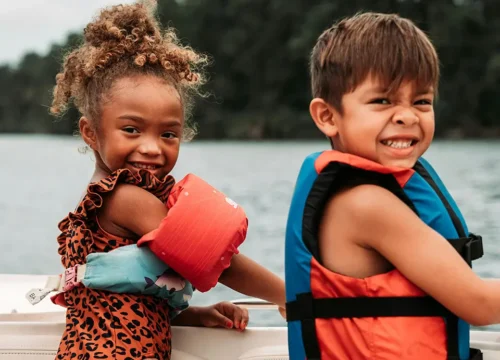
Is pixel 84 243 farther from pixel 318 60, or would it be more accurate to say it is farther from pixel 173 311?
pixel 318 60

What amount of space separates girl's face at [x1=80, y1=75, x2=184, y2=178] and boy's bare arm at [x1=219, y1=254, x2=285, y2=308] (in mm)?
329

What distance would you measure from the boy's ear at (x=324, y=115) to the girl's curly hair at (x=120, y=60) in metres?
0.51

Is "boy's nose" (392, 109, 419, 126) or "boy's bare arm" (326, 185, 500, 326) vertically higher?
"boy's nose" (392, 109, 419, 126)

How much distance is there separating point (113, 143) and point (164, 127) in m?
0.14

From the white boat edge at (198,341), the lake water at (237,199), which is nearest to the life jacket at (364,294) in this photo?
the white boat edge at (198,341)

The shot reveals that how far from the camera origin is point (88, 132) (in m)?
2.40

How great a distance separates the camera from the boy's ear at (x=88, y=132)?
2383 millimetres

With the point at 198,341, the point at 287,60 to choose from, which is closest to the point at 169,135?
the point at 198,341

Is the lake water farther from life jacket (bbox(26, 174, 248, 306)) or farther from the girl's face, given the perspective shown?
life jacket (bbox(26, 174, 248, 306))

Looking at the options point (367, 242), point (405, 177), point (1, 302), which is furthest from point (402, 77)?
point (1, 302)

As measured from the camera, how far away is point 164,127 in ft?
7.57

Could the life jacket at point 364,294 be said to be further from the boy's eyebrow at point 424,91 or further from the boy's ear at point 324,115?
the boy's eyebrow at point 424,91

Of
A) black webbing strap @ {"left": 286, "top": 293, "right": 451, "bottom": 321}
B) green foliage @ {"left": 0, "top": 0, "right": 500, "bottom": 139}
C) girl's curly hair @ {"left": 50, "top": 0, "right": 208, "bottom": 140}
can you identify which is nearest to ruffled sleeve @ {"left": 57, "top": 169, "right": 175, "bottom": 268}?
girl's curly hair @ {"left": 50, "top": 0, "right": 208, "bottom": 140}

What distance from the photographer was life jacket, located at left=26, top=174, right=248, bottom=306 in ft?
6.93
